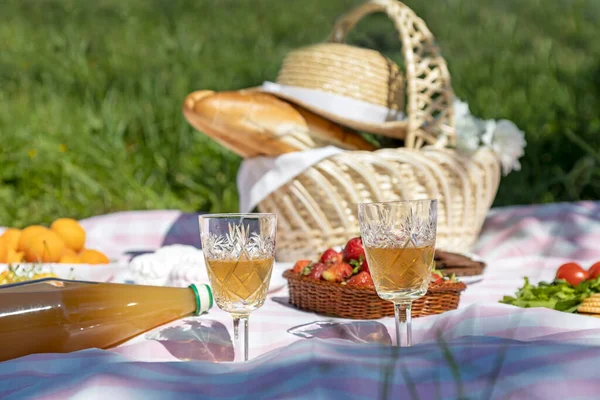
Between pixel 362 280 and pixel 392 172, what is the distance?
714 millimetres

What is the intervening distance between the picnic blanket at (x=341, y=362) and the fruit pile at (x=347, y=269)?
8cm

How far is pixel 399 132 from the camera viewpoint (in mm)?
2211

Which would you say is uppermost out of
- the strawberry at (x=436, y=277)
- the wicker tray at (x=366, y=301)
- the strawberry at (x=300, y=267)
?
the strawberry at (x=436, y=277)

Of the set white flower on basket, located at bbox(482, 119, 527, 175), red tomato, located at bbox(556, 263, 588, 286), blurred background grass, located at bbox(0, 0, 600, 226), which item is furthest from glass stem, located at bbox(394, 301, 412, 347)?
blurred background grass, located at bbox(0, 0, 600, 226)

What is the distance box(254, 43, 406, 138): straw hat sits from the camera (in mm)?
2174

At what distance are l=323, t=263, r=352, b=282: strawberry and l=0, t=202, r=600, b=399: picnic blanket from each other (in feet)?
0.28

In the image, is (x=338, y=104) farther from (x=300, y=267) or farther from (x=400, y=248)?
(x=400, y=248)

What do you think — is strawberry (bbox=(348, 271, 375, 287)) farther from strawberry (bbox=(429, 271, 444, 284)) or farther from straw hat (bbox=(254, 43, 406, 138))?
straw hat (bbox=(254, 43, 406, 138))

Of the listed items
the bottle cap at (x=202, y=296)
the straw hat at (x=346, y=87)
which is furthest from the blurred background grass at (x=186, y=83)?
the bottle cap at (x=202, y=296)

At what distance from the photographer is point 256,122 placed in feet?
6.88

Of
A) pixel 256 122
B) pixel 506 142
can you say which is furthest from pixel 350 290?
pixel 506 142

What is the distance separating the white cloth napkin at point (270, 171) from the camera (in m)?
1.99

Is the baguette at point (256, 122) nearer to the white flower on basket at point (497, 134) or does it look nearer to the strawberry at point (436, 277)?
the white flower on basket at point (497, 134)

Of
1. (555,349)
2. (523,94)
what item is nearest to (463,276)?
(555,349)
